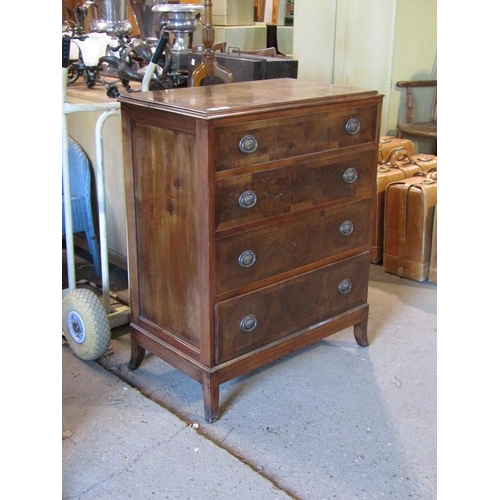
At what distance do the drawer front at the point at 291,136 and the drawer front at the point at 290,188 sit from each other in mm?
48

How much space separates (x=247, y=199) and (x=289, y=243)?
26cm

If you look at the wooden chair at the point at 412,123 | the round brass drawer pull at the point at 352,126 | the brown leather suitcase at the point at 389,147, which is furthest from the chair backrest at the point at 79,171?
the wooden chair at the point at 412,123

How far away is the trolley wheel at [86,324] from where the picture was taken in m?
2.44

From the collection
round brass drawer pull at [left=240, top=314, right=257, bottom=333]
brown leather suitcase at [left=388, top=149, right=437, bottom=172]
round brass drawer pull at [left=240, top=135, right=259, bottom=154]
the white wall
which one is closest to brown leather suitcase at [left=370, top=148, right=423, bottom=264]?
brown leather suitcase at [left=388, top=149, right=437, bottom=172]

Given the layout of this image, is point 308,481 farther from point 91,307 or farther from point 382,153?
point 382,153

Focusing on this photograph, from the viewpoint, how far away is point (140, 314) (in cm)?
237

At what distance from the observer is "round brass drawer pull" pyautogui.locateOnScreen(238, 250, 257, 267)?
2082mm

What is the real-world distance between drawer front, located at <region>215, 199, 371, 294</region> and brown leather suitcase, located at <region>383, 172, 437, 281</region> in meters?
0.80

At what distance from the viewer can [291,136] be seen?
210cm

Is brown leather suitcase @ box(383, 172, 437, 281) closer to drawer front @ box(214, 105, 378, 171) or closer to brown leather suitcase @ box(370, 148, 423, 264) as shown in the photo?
brown leather suitcase @ box(370, 148, 423, 264)

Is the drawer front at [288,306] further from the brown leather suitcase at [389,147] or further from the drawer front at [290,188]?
the brown leather suitcase at [389,147]

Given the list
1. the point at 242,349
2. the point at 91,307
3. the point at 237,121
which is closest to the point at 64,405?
the point at 91,307
